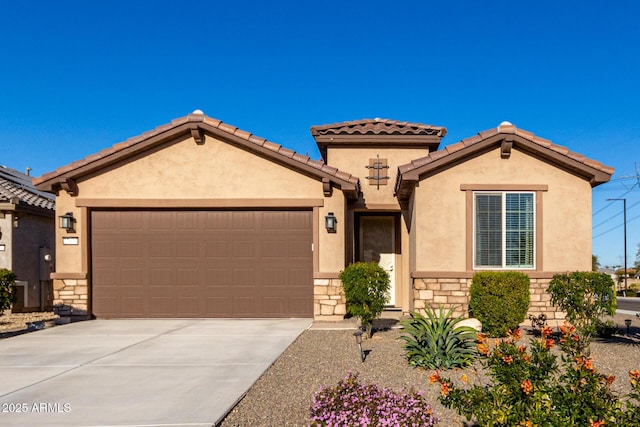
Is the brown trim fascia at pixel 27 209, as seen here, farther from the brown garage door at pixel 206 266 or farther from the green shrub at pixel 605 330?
the green shrub at pixel 605 330

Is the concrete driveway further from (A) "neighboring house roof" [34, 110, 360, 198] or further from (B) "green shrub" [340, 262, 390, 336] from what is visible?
(A) "neighboring house roof" [34, 110, 360, 198]

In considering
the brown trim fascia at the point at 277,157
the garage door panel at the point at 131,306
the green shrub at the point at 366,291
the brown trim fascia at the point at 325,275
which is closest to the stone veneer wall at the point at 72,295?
the garage door panel at the point at 131,306

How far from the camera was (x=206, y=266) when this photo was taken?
11.2m

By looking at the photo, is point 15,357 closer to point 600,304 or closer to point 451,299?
point 451,299

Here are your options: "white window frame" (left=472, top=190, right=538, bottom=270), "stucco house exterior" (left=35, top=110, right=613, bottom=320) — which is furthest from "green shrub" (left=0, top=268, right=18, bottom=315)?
"white window frame" (left=472, top=190, right=538, bottom=270)

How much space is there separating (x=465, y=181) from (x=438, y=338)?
15.5ft

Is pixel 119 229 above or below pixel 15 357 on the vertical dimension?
above

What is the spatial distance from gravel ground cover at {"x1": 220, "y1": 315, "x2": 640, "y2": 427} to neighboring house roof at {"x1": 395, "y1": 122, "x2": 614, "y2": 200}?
11.3ft

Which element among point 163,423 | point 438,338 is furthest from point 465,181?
point 163,423

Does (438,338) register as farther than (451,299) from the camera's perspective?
No

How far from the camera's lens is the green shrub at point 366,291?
28.6 ft

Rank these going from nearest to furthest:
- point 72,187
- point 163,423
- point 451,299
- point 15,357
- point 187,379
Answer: point 163,423 < point 187,379 < point 15,357 < point 451,299 < point 72,187

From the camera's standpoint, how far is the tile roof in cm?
1265

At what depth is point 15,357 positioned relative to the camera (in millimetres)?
7297
